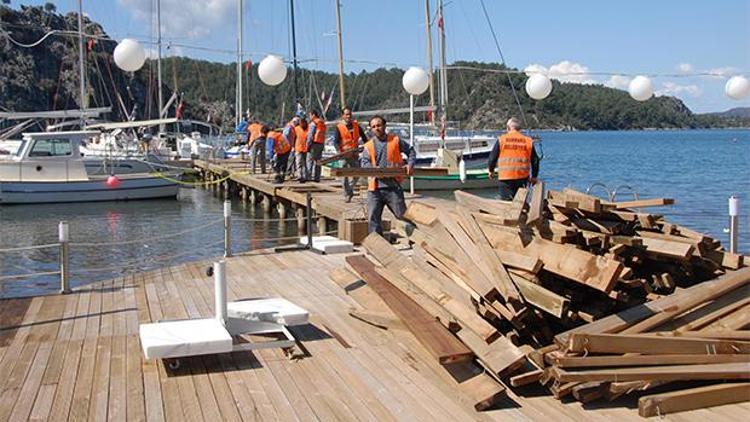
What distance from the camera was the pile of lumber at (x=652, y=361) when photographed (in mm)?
5465

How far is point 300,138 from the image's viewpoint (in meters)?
20.6

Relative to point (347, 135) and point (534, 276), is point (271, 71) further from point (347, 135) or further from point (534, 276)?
point (534, 276)

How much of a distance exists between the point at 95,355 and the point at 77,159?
Answer: 82.0 ft

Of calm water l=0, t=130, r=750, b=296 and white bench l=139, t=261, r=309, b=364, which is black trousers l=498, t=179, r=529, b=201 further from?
calm water l=0, t=130, r=750, b=296

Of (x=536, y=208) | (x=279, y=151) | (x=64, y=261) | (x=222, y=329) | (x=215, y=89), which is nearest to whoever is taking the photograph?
(x=222, y=329)

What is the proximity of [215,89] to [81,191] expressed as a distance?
105 meters

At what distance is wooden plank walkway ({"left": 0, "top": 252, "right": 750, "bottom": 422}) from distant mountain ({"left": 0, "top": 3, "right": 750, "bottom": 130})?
2814 centimetres

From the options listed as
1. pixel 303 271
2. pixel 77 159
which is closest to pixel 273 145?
pixel 77 159

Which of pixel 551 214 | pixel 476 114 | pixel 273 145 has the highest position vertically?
pixel 476 114

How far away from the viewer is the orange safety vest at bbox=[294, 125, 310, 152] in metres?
20.4

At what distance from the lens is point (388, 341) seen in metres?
7.15

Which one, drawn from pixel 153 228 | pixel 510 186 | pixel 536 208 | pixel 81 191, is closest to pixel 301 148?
pixel 153 228

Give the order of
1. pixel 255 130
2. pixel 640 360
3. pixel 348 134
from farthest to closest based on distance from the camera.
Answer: pixel 255 130 < pixel 348 134 < pixel 640 360

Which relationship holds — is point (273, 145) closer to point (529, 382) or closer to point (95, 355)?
point (95, 355)
